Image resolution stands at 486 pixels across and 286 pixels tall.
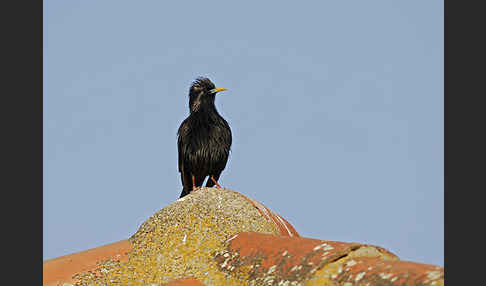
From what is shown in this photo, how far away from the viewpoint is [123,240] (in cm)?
735

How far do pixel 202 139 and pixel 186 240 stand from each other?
300 cm

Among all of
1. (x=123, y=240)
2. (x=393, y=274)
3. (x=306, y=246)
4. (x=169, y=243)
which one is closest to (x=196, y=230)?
(x=169, y=243)

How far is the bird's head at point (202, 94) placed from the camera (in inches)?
373

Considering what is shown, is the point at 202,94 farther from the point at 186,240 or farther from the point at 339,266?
the point at 339,266

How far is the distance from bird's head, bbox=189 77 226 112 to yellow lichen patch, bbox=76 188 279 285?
2449mm

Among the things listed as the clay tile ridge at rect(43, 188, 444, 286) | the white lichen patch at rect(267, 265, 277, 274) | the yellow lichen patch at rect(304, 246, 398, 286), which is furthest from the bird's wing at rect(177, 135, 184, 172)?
the yellow lichen patch at rect(304, 246, 398, 286)

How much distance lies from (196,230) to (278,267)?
1.70 meters

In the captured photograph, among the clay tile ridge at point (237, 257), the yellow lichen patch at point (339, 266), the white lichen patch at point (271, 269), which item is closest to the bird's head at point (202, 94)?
the clay tile ridge at point (237, 257)

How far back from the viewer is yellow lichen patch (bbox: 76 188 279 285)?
20.1ft

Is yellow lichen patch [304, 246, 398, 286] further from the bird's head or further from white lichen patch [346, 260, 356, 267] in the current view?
the bird's head

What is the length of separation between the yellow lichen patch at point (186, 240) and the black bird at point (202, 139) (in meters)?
1.98

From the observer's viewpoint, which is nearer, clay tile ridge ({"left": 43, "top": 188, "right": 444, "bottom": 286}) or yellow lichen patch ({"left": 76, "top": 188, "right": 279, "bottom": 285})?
clay tile ridge ({"left": 43, "top": 188, "right": 444, "bottom": 286})

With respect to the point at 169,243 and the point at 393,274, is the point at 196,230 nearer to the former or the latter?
the point at 169,243

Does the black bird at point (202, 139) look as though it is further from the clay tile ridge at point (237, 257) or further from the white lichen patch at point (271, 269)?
the white lichen patch at point (271, 269)
